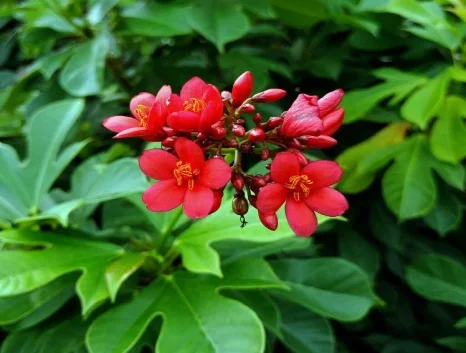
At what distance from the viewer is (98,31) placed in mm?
1617

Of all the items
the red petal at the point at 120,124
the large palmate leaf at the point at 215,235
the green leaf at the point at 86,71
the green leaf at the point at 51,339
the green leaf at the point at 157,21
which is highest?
the red petal at the point at 120,124

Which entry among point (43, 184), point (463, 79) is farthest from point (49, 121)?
point (463, 79)

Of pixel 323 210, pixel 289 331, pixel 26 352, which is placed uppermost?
pixel 323 210

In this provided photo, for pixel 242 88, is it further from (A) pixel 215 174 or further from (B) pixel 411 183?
(B) pixel 411 183

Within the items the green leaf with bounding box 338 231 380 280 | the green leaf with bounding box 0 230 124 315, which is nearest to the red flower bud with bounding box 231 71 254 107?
the green leaf with bounding box 0 230 124 315

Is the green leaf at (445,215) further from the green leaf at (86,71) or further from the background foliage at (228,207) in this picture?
the green leaf at (86,71)

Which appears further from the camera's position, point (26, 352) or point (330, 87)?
point (330, 87)

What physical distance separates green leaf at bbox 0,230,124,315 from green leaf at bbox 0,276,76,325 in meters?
0.07

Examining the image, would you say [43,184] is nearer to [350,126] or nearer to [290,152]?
[290,152]

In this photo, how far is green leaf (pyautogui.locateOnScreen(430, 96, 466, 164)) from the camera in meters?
1.35

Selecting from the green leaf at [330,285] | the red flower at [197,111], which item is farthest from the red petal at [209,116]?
the green leaf at [330,285]

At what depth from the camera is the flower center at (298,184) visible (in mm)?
787

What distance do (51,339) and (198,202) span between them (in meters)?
0.57

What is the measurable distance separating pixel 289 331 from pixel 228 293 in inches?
7.4
